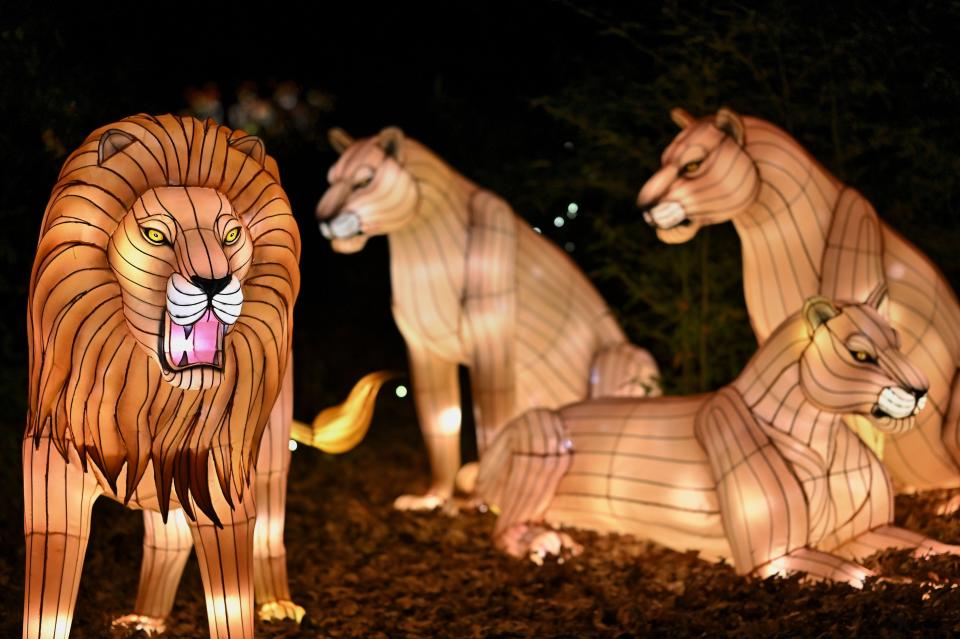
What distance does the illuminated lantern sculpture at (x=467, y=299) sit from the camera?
6.34m

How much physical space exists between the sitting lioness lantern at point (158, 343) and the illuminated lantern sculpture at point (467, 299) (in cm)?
222

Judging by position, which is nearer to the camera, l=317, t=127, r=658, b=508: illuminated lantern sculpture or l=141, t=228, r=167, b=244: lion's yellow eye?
l=141, t=228, r=167, b=244: lion's yellow eye

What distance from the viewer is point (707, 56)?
7.23 m

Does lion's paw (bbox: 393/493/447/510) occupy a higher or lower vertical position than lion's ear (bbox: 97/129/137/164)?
lower

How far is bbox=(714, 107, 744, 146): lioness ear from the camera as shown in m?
5.85

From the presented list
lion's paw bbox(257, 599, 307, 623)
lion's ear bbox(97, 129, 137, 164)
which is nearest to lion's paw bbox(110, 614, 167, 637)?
lion's paw bbox(257, 599, 307, 623)

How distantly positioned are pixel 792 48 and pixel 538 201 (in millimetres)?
2005

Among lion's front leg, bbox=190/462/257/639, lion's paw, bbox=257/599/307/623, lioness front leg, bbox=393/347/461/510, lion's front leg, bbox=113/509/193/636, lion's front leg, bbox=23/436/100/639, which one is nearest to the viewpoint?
lion's front leg, bbox=23/436/100/639

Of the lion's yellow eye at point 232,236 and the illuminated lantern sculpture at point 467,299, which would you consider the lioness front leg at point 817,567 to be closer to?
the illuminated lantern sculpture at point 467,299

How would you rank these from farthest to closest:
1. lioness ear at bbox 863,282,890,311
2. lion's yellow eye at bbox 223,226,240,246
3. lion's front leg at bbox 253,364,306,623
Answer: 1. lioness ear at bbox 863,282,890,311
2. lion's front leg at bbox 253,364,306,623
3. lion's yellow eye at bbox 223,226,240,246

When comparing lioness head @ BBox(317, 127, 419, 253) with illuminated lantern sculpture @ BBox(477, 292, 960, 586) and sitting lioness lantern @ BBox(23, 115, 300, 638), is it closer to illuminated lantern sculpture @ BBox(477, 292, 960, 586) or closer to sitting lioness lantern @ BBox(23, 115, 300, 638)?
illuminated lantern sculpture @ BBox(477, 292, 960, 586)

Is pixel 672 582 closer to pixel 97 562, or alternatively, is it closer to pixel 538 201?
pixel 97 562

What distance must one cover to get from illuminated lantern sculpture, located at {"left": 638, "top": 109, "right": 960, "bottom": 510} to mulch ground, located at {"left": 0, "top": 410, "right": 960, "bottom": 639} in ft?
2.18

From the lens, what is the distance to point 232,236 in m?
3.76
